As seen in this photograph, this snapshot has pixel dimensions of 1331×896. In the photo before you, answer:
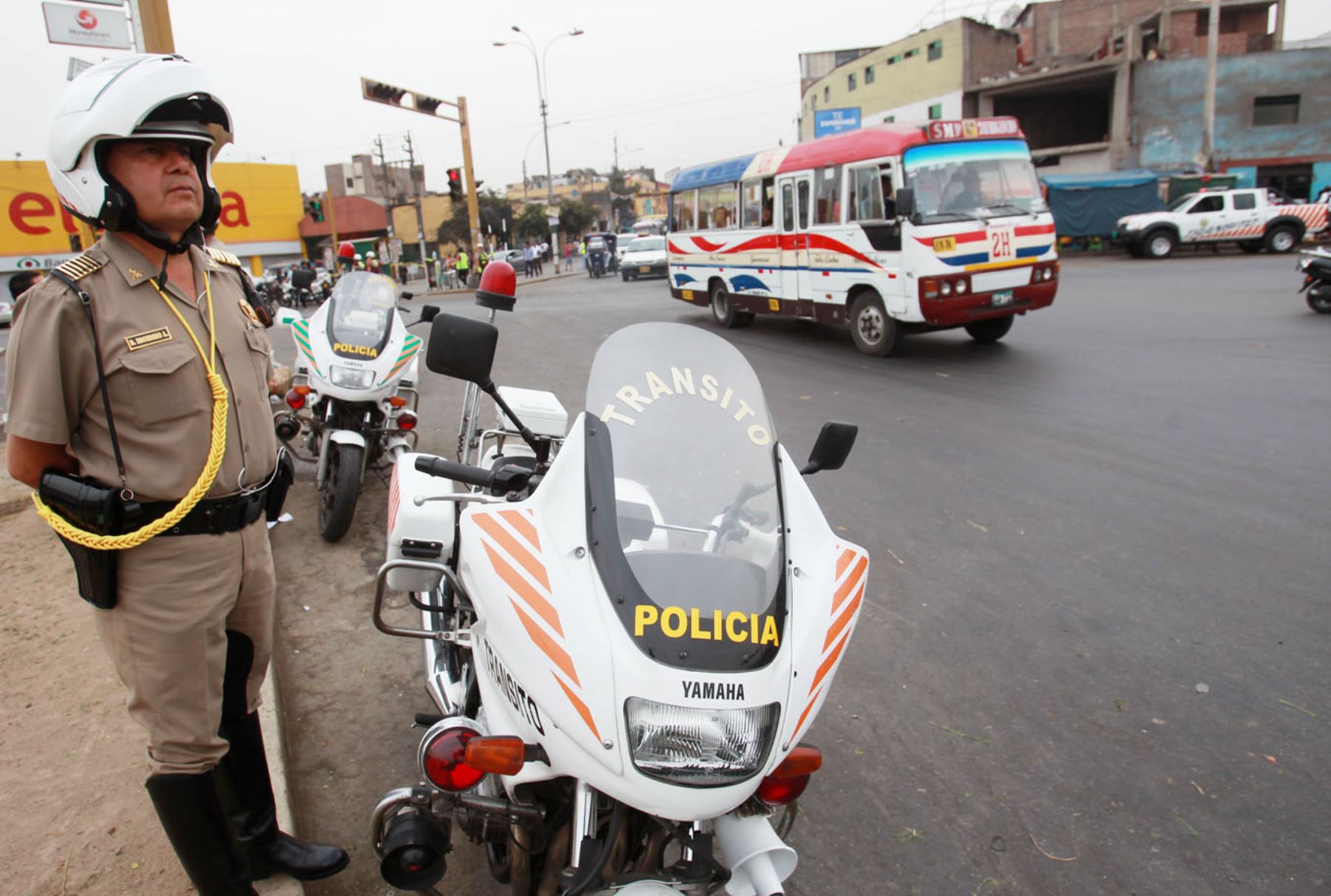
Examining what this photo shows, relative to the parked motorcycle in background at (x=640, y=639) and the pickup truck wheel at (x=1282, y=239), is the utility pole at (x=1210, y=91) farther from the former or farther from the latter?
the parked motorcycle in background at (x=640, y=639)

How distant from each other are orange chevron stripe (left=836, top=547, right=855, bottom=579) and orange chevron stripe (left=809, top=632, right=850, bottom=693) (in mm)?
141

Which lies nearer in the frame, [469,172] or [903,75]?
[469,172]

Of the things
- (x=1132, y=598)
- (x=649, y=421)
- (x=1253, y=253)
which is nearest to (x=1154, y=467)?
(x=1132, y=598)

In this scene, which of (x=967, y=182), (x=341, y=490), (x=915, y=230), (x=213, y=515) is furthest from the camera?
(x=967, y=182)

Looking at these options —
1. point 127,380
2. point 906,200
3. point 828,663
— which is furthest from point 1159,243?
point 127,380

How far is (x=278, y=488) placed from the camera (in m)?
2.49

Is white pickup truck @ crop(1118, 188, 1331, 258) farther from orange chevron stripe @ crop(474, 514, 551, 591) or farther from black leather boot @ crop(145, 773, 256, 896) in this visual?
black leather boot @ crop(145, 773, 256, 896)

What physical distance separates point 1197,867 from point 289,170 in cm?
4998

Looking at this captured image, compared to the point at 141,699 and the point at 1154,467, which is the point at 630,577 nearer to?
the point at 141,699

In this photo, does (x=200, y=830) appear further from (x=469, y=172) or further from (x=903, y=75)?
(x=903, y=75)

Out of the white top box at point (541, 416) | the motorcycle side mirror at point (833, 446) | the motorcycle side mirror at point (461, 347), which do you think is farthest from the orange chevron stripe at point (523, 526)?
the white top box at point (541, 416)

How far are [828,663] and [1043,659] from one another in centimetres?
219

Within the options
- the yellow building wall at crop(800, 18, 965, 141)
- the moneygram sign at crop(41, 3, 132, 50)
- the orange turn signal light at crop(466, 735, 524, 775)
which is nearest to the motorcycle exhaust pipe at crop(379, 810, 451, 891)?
the orange turn signal light at crop(466, 735, 524, 775)

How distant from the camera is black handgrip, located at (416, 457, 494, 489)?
219 cm
